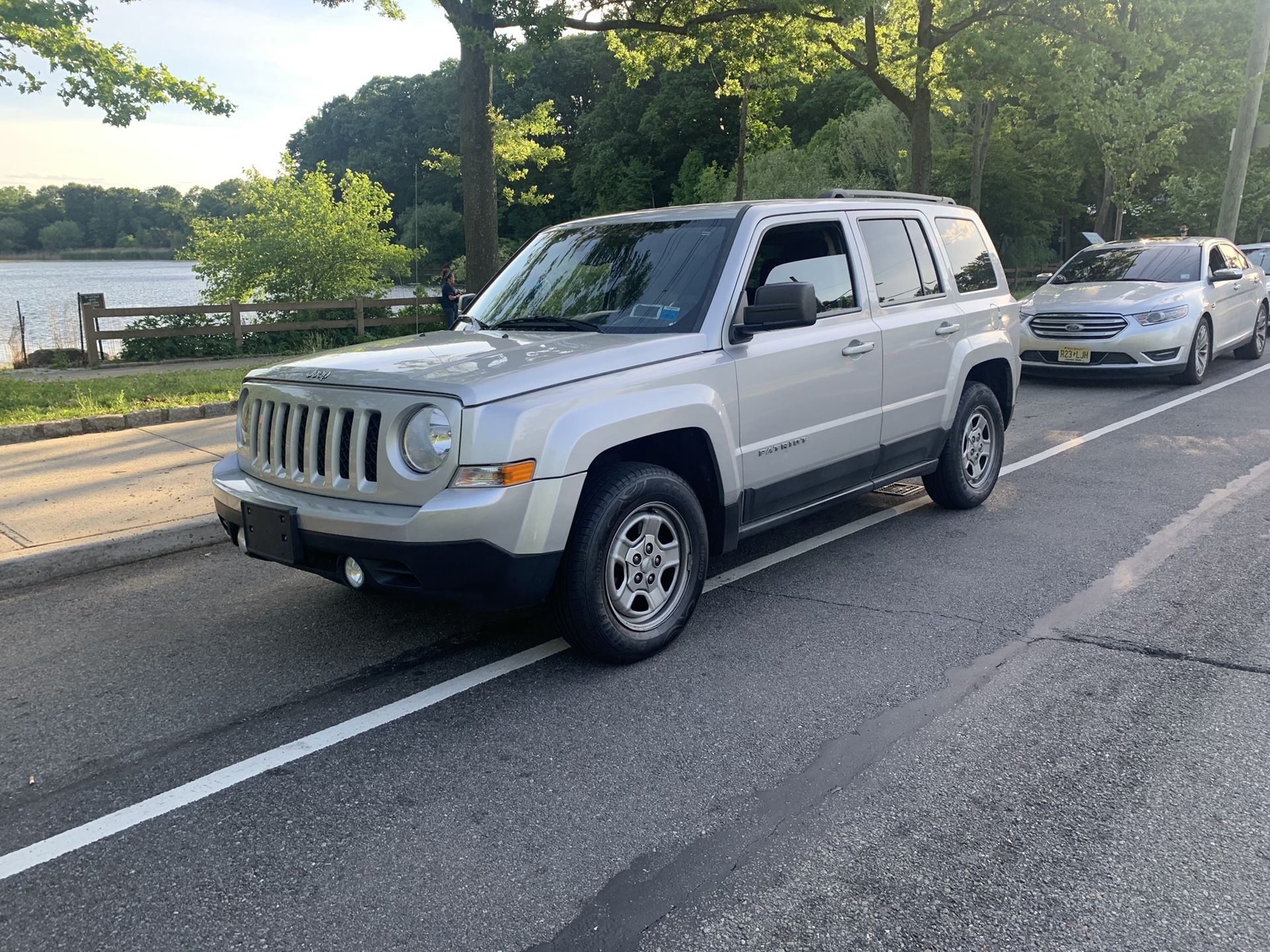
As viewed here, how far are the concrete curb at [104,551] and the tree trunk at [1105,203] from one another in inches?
1265

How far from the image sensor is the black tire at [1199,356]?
11.7 metres

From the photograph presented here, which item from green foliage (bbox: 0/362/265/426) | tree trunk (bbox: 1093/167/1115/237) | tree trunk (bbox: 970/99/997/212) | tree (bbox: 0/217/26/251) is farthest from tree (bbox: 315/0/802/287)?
tree (bbox: 0/217/26/251)

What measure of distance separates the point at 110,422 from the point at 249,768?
8209 millimetres

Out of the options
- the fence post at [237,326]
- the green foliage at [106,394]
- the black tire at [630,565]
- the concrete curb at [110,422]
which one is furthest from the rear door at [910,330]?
the fence post at [237,326]

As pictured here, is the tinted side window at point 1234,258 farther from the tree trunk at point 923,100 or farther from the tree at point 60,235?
the tree at point 60,235

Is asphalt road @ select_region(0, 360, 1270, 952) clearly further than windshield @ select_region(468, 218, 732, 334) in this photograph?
No

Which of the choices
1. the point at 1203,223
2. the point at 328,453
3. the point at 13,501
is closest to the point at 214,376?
the point at 13,501

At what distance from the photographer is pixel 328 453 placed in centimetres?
394

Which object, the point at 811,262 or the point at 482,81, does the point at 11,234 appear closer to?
the point at 482,81

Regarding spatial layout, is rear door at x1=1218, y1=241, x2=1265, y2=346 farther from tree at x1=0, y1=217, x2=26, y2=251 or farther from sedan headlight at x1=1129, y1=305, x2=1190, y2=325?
tree at x1=0, y1=217, x2=26, y2=251

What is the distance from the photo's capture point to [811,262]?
5.16 m

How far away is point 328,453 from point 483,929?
2079 mm

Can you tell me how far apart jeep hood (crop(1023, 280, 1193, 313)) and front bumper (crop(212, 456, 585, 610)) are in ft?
32.4

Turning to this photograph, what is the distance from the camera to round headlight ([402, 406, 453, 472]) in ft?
12.1
